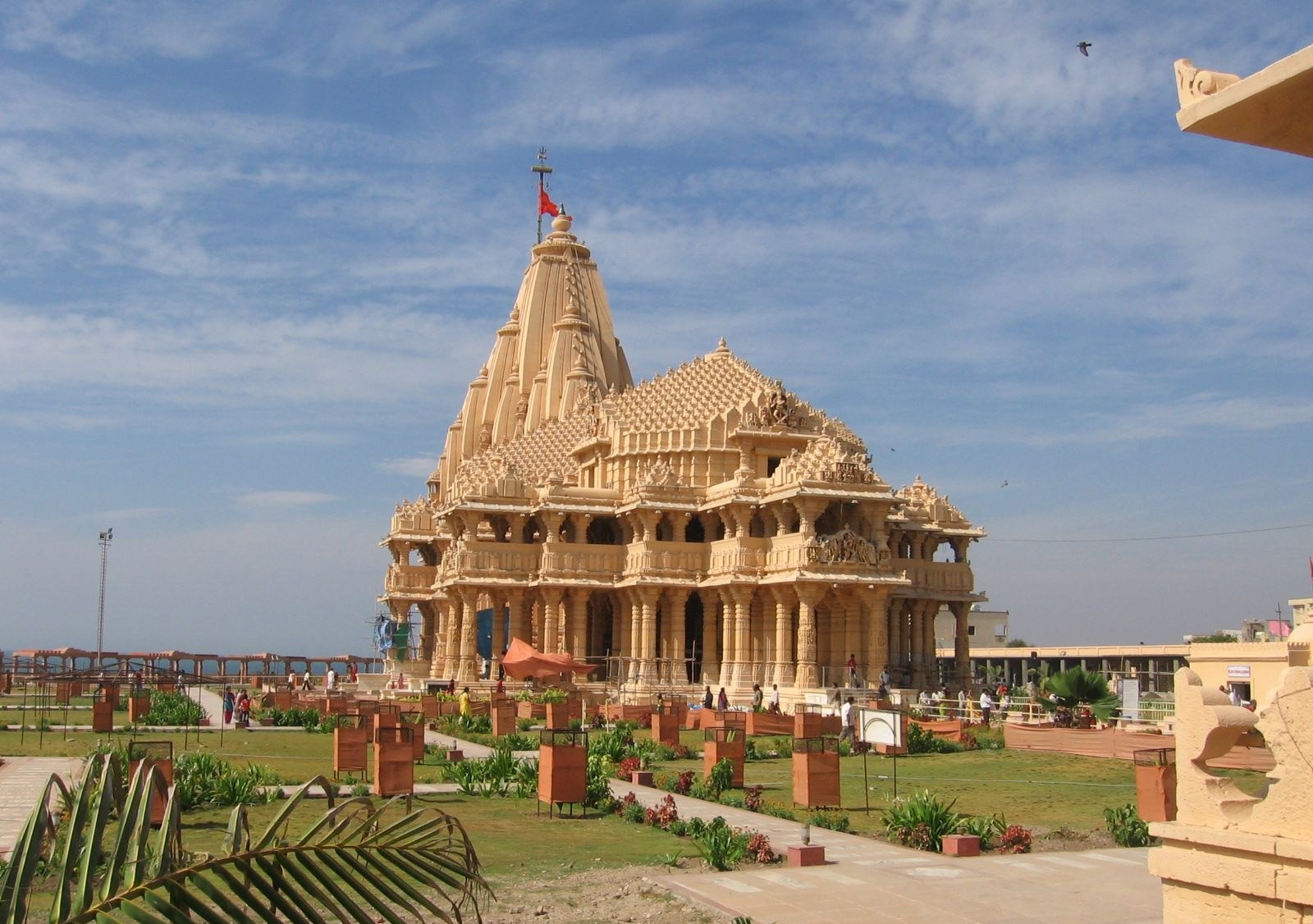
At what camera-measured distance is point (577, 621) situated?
2115 inches

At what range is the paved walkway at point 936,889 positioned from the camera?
12586 mm

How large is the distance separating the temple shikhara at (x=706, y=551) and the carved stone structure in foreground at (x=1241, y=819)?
127 feet

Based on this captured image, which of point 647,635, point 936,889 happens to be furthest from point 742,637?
point 936,889

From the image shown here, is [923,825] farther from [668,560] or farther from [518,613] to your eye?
[518,613]

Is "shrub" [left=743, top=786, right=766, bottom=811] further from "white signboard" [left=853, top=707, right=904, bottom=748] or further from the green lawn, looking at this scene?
"white signboard" [left=853, top=707, right=904, bottom=748]

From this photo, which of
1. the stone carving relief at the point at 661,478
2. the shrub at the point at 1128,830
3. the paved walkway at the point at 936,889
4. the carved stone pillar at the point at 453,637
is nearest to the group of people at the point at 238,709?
the carved stone pillar at the point at 453,637

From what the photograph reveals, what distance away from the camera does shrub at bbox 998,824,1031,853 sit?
651 inches

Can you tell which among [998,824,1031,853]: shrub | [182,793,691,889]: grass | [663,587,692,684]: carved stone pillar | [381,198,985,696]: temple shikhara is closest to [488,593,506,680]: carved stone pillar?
[381,198,985,696]: temple shikhara

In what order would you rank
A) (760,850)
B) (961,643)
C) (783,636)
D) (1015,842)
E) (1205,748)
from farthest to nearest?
(961,643) < (783,636) < (1015,842) < (760,850) < (1205,748)

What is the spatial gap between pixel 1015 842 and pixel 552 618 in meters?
37.3

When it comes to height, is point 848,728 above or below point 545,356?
below

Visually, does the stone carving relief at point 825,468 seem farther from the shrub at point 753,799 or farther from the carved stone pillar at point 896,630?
the shrub at point 753,799

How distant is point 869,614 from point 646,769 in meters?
23.4

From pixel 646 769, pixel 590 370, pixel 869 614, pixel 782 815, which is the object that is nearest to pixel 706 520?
pixel 869 614
